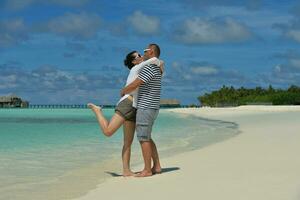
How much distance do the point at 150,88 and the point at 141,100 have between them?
20cm

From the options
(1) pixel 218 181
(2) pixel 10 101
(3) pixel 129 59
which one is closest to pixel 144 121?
(3) pixel 129 59

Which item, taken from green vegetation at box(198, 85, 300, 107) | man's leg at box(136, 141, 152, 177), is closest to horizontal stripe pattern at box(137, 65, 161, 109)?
man's leg at box(136, 141, 152, 177)

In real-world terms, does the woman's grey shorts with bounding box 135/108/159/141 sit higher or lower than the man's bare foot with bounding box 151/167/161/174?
higher

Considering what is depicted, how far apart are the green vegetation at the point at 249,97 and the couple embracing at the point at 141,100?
7989 centimetres

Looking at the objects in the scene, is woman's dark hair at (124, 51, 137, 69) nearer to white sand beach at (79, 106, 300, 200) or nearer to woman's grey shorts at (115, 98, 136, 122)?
woman's grey shorts at (115, 98, 136, 122)

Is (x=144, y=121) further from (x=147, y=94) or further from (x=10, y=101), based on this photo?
(x=10, y=101)

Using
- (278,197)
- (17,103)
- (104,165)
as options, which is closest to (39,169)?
(104,165)

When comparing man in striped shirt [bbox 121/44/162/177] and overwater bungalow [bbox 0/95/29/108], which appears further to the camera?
overwater bungalow [bbox 0/95/29/108]

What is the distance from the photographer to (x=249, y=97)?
108 meters

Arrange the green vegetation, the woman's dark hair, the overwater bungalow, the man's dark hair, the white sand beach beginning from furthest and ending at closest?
the overwater bungalow
the green vegetation
the woman's dark hair
the man's dark hair
the white sand beach

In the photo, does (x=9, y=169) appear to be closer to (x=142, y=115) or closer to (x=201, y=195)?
(x=142, y=115)

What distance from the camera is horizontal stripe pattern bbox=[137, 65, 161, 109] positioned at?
7.09 meters

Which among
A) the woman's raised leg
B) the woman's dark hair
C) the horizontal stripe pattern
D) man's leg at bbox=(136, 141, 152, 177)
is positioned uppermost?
the woman's dark hair

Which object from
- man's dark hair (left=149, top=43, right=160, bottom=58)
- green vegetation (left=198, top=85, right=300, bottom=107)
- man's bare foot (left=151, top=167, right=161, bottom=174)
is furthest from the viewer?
green vegetation (left=198, top=85, right=300, bottom=107)
